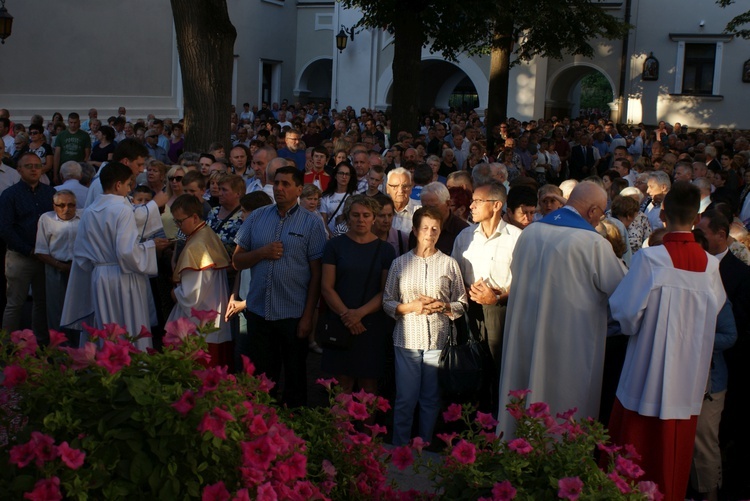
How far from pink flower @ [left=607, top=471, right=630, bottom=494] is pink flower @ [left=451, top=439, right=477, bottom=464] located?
1.52ft

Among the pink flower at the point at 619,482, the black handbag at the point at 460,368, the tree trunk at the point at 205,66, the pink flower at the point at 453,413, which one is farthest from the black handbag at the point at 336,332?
the tree trunk at the point at 205,66

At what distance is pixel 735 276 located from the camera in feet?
19.0

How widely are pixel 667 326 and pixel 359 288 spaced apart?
228 centimetres

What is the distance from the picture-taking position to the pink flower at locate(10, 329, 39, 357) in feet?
10.2

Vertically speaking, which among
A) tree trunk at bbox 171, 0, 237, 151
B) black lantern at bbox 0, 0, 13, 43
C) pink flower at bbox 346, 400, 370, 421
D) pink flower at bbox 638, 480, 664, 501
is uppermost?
black lantern at bbox 0, 0, 13, 43

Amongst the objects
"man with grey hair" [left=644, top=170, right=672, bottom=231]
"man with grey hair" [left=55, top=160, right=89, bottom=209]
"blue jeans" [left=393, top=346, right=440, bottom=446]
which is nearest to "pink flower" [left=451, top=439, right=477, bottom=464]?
"blue jeans" [left=393, top=346, right=440, bottom=446]

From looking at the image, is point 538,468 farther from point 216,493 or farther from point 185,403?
point 185,403

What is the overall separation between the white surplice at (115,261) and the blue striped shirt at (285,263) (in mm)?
873

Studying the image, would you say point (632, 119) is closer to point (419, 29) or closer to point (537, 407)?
point (419, 29)

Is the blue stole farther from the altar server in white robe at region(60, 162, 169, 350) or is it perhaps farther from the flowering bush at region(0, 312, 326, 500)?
the altar server in white robe at region(60, 162, 169, 350)

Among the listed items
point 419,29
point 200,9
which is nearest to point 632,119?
point 419,29

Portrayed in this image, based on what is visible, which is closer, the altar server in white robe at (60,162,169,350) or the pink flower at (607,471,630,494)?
the pink flower at (607,471,630,494)

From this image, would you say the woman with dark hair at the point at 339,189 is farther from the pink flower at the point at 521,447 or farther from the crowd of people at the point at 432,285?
the pink flower at the point at 521,447

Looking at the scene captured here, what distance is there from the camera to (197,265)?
269 inches
